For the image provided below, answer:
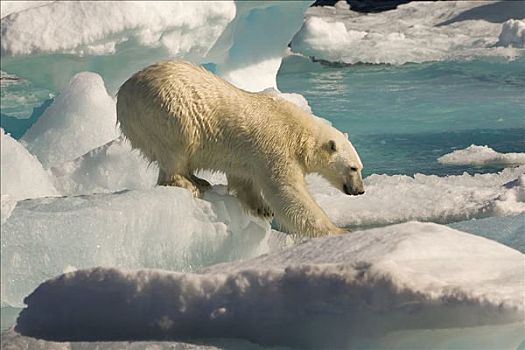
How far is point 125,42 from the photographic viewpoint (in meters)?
6.81

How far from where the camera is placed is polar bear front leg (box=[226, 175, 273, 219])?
14.5 feet

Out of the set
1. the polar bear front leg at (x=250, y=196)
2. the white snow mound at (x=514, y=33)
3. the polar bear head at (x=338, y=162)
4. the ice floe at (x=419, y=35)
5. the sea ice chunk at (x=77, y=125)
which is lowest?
the ice floe at (x=419, y=35)

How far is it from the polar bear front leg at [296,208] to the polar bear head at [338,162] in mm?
228

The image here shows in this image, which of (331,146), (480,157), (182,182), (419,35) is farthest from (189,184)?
(419,35)

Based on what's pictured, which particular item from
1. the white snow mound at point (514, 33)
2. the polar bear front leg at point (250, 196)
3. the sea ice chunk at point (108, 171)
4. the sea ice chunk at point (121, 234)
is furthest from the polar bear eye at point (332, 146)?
the white snow mound at point (514, 33)

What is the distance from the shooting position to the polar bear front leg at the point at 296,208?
4.23m

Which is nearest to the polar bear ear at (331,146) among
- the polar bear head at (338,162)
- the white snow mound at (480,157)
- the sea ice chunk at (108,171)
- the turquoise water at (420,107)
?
the polar bear head at (338,162)

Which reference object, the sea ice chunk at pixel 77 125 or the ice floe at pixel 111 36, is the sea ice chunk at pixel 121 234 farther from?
the ice floe at pixel 111 36

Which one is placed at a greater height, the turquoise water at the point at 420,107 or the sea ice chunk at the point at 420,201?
the sea ice chunk at the point at 420,201

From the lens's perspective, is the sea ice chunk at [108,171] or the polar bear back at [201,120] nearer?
the polar bear back at [201,120]

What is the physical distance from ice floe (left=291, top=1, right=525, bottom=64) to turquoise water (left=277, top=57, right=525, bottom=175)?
39cm

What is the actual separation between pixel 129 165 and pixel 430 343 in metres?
2.90

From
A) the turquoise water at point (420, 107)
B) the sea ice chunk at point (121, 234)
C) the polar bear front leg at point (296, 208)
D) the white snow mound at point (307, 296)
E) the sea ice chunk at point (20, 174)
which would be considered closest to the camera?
the white snow mound at point (307, 296)

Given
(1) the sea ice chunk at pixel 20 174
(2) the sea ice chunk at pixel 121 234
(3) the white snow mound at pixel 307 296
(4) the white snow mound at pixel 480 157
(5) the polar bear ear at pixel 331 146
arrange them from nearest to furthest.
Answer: (3) the white snow mound at pixel 307 296, (2) the sea ice chunk at pixel 121 234, (1) the sea ice chunk at pixel 20 174, (5) the polar bear ear at pixel 331 146, (4) the white snow mound at pixel 480 157
